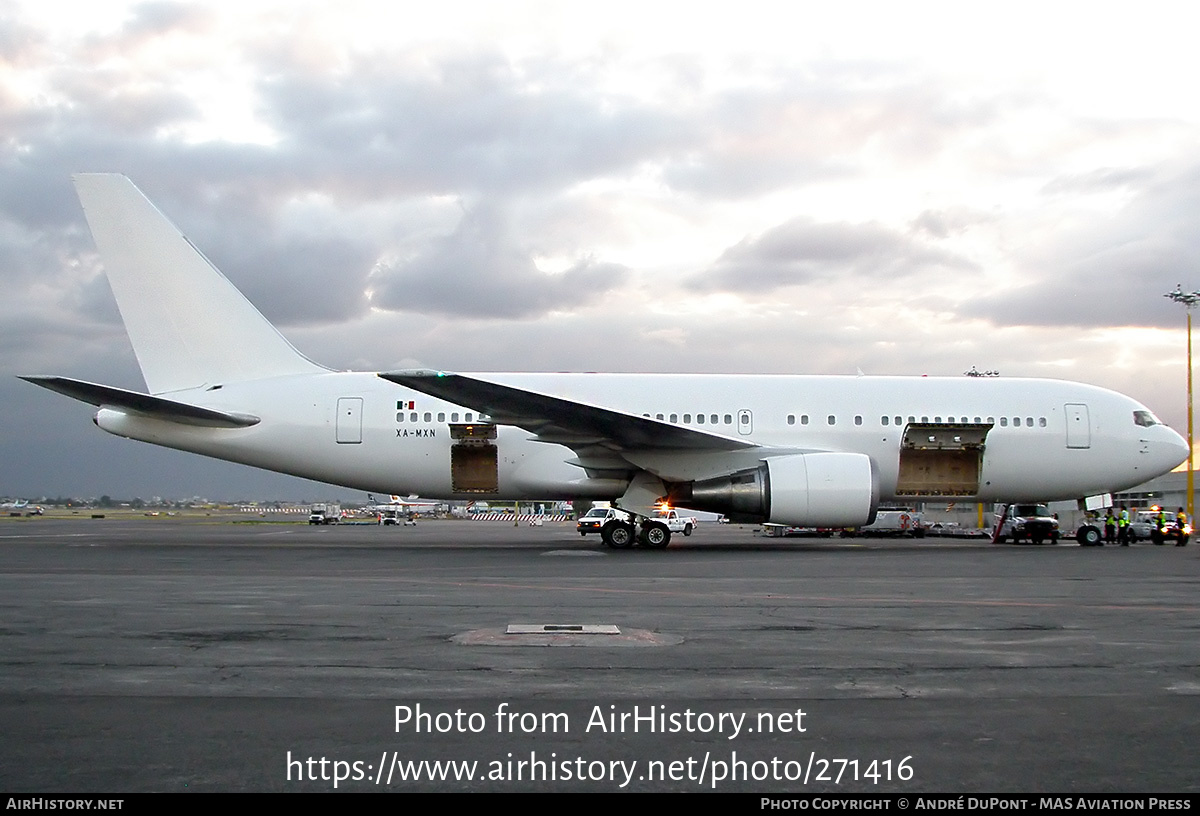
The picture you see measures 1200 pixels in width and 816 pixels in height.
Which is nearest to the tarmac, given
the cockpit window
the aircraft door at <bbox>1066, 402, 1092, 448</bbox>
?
the aircraft door at <bbox>1066, 402, 1092, 448</bbox>

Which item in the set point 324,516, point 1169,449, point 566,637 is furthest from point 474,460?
point 324,516

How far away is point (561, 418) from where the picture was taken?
67.3 ft

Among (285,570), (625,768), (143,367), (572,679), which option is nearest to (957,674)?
(572,679)

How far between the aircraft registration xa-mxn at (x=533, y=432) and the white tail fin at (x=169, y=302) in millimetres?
34

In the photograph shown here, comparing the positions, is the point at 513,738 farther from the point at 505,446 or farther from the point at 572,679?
the point at 505,446

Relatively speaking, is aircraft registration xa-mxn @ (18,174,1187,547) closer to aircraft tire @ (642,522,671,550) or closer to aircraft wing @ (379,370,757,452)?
aircraft tire @ (642,522,671,550)

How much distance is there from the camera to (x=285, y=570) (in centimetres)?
1577

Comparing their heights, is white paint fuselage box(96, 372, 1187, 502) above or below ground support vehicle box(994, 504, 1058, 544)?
above

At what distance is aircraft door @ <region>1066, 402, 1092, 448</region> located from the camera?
24.4 metres

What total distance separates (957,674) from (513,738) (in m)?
3.29

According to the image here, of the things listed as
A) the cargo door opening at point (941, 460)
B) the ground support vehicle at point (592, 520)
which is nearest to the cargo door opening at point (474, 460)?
the cargo door opening at point (941, 460)

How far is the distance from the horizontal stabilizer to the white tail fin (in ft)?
4.77

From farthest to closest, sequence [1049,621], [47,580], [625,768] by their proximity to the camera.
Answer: [47,580], [1049,621], [625,768]
